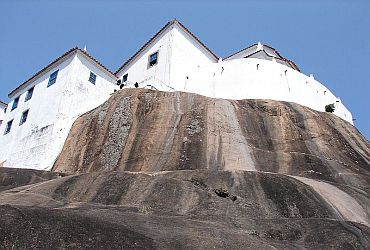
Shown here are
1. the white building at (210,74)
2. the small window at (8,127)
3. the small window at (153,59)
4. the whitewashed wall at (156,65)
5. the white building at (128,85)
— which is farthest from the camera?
the small window at (153,59)

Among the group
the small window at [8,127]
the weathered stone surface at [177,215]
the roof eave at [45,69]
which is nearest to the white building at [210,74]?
the roof eave at [45,69]

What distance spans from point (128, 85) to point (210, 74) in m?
7.66

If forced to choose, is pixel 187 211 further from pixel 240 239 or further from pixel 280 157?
pixel 280 157

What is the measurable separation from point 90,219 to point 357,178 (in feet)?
50.1

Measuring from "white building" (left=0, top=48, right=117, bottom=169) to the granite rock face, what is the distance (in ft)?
8.08

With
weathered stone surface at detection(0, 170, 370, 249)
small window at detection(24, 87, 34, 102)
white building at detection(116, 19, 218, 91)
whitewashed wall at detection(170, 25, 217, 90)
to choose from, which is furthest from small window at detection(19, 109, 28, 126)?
weathered stone surface at detection(0, 170, 370, 249)

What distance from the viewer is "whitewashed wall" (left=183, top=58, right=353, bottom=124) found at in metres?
35.1

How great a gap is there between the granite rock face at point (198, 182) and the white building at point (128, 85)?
3338 millimetres

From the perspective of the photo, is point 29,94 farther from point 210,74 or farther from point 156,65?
point 210,74

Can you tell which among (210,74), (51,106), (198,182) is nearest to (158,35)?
(210,74)

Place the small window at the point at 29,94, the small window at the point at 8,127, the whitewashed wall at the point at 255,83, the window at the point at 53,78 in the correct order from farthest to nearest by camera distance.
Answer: the small window at the point at 8,127
the small window at the point at 29,94
the window at the point at 53,78
the whitewashed wall at the point at 255,83

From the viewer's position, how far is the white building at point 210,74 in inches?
1394

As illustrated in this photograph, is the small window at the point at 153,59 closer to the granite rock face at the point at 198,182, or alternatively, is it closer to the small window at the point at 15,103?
the granite rock face at the point at 198,182

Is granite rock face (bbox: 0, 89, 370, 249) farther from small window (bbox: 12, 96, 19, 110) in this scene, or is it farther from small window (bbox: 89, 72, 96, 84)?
small window (bbox: 12, 96, 19, 110)
